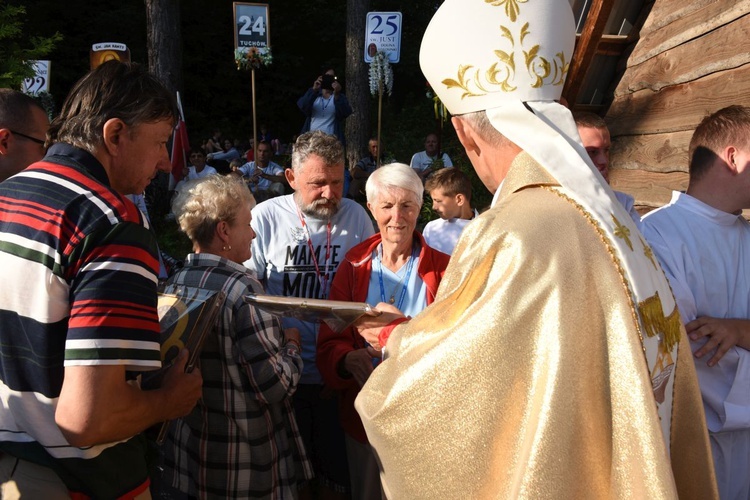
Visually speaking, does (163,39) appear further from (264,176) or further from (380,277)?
(380,277)

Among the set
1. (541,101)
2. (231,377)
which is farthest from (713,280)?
(231,377)

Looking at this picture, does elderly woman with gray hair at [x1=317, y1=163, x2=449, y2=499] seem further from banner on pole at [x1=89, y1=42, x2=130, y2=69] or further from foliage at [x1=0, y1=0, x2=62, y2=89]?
banner on pole at [x1=89, y1=42, x2=130, y2=69]

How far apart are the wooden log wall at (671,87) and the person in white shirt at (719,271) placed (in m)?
1.22

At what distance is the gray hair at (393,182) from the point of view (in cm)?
345

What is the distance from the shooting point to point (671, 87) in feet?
14.8

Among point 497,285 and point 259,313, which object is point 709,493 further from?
point 259,313

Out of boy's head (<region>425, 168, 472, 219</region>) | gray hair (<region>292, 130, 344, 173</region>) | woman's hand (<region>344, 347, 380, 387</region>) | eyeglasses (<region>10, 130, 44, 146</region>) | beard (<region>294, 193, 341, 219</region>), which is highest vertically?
eyeglasses (<region>10, 130, 44, 146</region>)

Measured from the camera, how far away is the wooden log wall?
383 cm

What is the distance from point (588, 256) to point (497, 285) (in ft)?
0.80


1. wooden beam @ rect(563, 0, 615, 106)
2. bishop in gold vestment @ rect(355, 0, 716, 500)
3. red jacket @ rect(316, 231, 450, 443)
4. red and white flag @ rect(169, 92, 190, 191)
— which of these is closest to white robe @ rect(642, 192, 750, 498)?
bishop in gold vestment @ rect(355, 0, 716, 500)

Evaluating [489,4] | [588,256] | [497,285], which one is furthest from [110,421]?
[489,4]

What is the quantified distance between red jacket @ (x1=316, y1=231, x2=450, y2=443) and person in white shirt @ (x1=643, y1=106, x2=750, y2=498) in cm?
107

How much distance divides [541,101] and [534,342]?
0.79 m

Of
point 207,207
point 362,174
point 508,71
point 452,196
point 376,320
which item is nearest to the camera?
point 508,71
